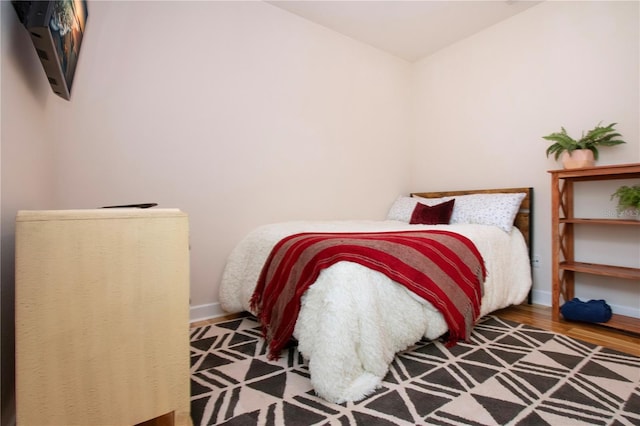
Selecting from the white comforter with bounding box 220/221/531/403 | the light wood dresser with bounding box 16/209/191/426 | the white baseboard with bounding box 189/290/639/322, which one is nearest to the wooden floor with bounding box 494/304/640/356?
the white baseboard with bounding box 189/290/639/322

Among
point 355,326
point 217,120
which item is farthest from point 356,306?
point 217,120

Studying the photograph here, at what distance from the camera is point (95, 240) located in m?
0.88

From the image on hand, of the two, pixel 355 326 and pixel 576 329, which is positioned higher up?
pixel 355 326

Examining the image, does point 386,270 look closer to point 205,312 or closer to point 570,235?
point 205,312

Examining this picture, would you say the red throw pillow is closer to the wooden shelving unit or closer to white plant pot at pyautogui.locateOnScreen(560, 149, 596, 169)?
the wooden shelving unit

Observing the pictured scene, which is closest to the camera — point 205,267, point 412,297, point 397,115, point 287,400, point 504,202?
point 287,400

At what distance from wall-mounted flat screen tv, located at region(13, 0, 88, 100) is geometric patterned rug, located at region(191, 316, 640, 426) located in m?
1.35

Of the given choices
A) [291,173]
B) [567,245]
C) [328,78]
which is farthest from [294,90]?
[567,245]

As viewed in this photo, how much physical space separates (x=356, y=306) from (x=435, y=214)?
1.71m

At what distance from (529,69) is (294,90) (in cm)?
204

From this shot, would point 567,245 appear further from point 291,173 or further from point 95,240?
point 95,240

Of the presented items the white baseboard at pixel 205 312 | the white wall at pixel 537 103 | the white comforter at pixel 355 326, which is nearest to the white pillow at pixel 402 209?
the white wall at pixel 537 103

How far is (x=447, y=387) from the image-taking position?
53.0 inches

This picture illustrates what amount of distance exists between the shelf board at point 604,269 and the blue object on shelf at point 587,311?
212 mm
